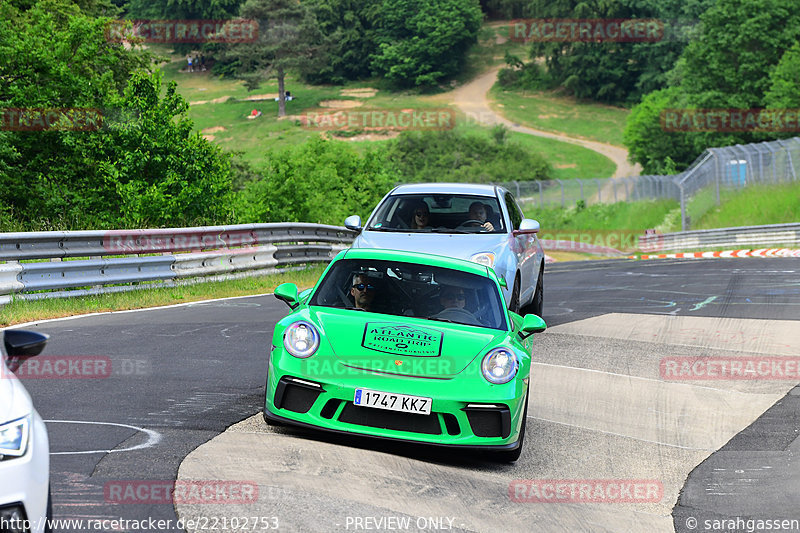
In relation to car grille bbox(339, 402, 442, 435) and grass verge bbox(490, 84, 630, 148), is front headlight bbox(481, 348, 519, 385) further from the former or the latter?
grass verge bbox(490, 84, 630, 148)

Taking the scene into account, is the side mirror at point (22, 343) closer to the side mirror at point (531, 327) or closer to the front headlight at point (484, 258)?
the side mirror at point (531, 327)

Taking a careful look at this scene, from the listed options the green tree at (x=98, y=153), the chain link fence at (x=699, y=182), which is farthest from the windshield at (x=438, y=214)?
the chain link fence at (x=699, y=182)

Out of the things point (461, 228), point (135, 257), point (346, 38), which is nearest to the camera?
point (461, 228)

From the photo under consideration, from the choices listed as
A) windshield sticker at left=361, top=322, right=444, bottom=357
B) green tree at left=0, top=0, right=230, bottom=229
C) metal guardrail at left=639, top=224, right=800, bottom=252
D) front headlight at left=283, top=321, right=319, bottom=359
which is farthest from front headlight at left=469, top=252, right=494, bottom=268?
metal guardrail at left=639, top=224, right=800, bottom=252

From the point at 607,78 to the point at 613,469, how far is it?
5186 inches

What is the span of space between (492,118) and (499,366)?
120088 millimetres

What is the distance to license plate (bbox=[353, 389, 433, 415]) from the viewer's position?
643 cm

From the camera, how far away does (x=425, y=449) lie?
7.14 meters

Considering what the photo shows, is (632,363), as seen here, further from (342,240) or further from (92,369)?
(342,240)

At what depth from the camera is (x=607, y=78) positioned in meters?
133

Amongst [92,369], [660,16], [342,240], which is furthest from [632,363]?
[660,16]

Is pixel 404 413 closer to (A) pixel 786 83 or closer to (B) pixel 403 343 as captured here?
(B) pixel 403 343

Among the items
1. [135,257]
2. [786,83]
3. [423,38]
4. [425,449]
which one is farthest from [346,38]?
[425,449]

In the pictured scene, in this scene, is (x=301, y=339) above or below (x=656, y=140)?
above
